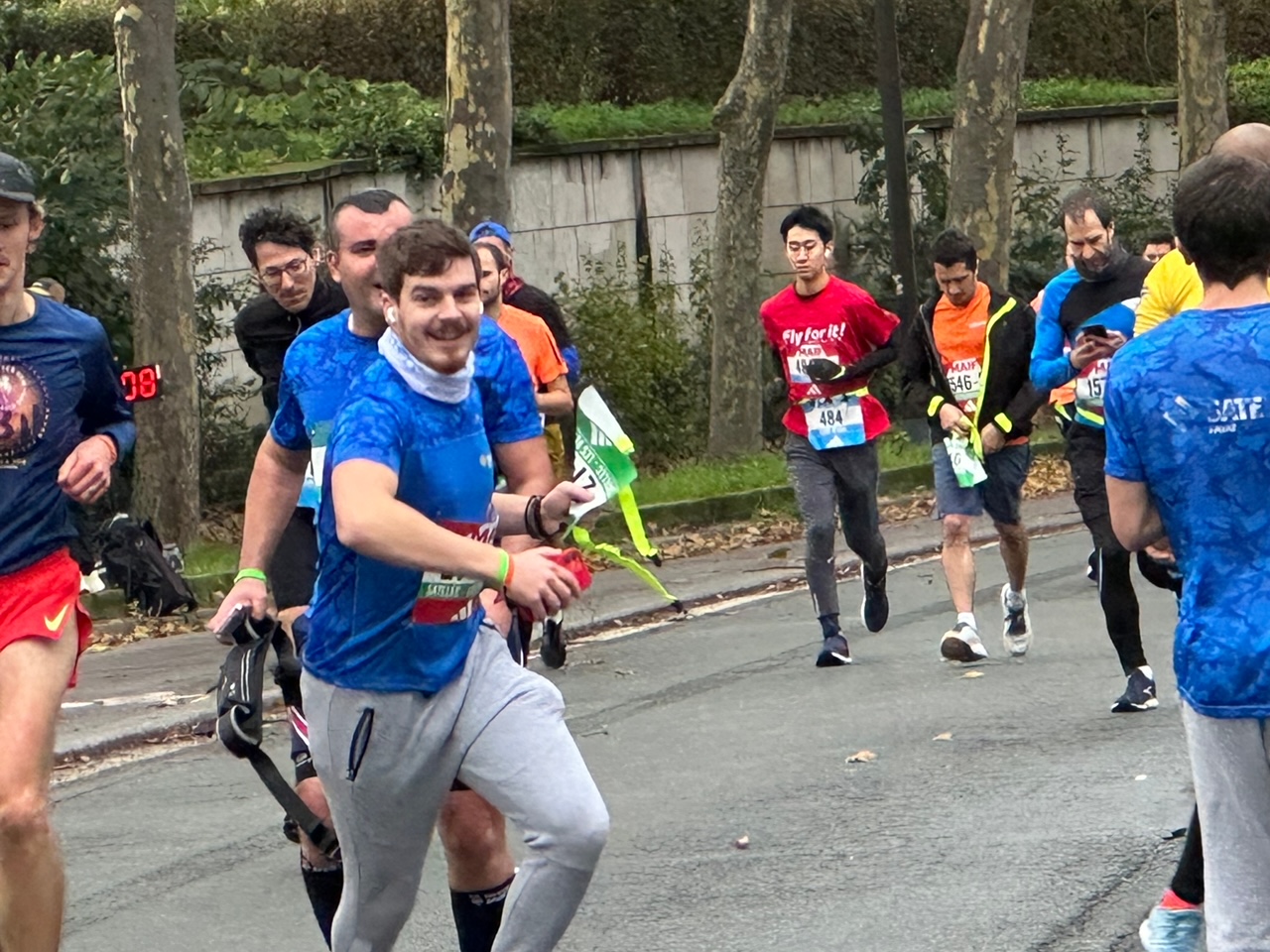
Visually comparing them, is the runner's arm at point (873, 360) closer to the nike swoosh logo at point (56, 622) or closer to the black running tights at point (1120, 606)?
the black running tights at point (1120, 606)

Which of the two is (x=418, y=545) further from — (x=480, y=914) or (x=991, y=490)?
(x=991, y=490)

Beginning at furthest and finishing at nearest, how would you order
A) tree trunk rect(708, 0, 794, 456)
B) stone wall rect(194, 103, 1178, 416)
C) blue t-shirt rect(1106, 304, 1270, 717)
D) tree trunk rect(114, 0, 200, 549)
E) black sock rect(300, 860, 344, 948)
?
1. tree trunk rect(708, 0, 794, 456)
2. stone wall rect(194, 103, 1178, 416)
3. tree trunk rect(114, 0, 200, 549)
4. black sock rect(300, 860, 344, 948)
5. blue t-shirt rect(1106, 304, 1270, 717)

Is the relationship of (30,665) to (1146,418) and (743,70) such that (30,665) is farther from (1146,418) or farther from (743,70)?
(743,70)

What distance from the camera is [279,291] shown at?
7.02 metres

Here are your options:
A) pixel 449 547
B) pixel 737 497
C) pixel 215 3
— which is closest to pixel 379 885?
pixel 449 547

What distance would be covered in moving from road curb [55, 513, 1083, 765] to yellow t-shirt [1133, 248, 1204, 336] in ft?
14.1

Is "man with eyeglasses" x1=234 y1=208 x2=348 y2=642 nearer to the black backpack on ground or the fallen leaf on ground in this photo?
the black backpack on ground

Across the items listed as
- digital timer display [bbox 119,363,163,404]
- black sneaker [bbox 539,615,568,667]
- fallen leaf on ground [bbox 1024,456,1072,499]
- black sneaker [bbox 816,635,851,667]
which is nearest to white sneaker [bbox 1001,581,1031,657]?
black sneaker [bbox 816,635,851,667]

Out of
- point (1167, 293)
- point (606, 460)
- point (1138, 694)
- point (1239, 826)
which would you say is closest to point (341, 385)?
point (606, 460)

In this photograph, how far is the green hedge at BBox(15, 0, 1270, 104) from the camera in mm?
22312

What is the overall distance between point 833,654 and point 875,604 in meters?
0.76

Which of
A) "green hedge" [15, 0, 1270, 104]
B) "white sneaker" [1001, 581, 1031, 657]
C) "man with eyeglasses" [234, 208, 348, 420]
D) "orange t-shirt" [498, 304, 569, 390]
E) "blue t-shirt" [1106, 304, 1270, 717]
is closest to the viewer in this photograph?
"blue t-shirt" [1106, 304, 1270, 717]

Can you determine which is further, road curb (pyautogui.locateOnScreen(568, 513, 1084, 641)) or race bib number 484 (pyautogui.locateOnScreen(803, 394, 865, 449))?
road curb (pyautogui.locateOnScreen(568, 513, 1084, 641))

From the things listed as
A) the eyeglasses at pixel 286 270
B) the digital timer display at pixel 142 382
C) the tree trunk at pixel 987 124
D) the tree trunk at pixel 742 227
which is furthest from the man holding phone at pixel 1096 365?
the tree trunk at pixel 987 124
